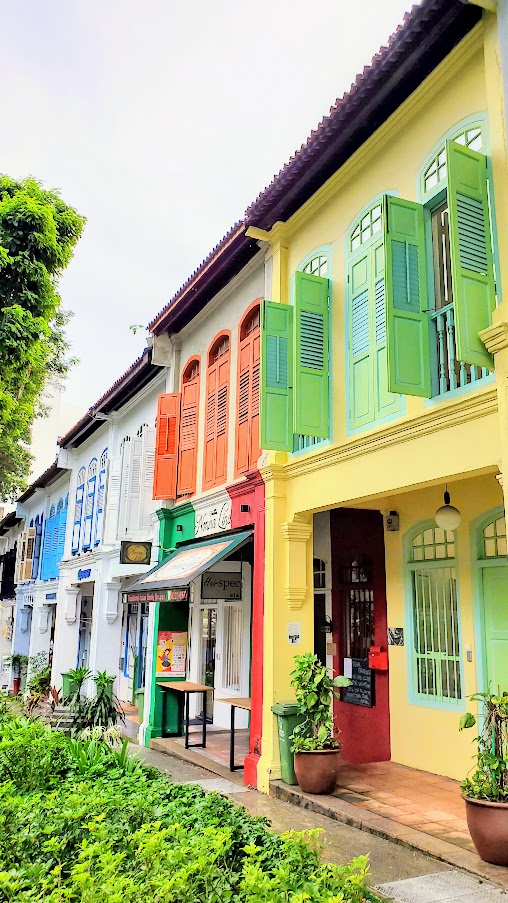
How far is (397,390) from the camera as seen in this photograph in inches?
233

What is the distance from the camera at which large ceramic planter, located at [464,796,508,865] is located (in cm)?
508

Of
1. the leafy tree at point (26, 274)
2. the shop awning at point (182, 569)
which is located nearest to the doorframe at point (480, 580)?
the shop awning at point (182, 569)

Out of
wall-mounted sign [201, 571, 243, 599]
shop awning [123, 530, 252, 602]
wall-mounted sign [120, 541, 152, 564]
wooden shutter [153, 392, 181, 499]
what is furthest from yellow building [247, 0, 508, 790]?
wall-mounted sign [120, 541, 152, 564]

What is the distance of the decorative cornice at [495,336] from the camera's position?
5113 mm

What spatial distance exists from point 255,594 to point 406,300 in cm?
432

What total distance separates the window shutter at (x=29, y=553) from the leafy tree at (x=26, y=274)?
14.0 meters

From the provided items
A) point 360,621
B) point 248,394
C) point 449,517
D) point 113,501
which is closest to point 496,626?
point 449,517

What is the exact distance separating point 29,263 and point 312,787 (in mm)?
7866

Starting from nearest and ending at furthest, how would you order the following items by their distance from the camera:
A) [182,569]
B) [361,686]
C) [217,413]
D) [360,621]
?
1. [361,686]
2. [360,621]
3. [182,569]
4. [217,413]

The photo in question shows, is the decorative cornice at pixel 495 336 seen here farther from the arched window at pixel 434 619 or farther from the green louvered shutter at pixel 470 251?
the arched window at pixel 434 619

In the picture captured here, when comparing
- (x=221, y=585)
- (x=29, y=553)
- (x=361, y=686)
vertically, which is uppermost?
(x=29, y=553)

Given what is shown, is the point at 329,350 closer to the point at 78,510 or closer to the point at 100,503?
the point at 100,503

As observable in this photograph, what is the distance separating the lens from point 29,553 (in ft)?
81.8

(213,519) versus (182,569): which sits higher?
(213,519)
